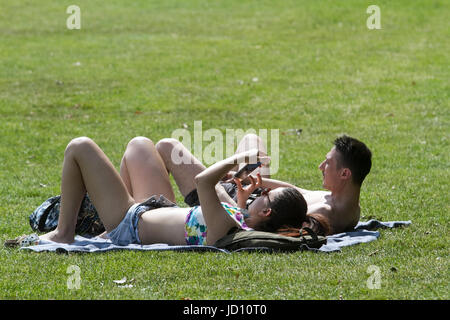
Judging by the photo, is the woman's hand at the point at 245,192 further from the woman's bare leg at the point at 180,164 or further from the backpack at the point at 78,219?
the backpack at the point at 78,219

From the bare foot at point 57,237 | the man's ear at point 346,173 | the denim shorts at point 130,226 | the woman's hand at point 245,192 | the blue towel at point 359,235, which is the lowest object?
the blue towel at point 359,235

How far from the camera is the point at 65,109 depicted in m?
13.2

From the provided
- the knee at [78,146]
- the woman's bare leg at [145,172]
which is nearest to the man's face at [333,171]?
the woman's bare leg at [145,172]

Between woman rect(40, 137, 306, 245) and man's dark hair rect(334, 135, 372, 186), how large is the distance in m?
0.61

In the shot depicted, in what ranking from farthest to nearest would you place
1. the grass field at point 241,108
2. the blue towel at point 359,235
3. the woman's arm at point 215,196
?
the blue towel at point 359,235
the woman's arm at point 215,196
the grass field at point 241,108

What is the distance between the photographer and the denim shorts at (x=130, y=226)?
235 inches

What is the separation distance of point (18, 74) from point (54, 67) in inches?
32.8

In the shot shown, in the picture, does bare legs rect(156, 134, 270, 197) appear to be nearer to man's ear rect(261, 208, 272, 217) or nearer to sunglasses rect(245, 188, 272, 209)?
sunglasses rect(245, 188, 272, 209)

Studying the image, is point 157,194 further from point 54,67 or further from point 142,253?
point 54,67

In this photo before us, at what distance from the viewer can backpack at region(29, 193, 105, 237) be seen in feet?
21.0

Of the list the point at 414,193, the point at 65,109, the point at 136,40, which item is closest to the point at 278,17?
the point at 136,40

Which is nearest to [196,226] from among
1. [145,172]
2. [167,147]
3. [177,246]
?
[177,246]

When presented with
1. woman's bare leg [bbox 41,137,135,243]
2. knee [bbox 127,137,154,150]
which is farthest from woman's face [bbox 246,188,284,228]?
knee [bbox 127,137,154,150]

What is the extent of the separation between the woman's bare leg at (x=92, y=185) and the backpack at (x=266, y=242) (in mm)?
889
